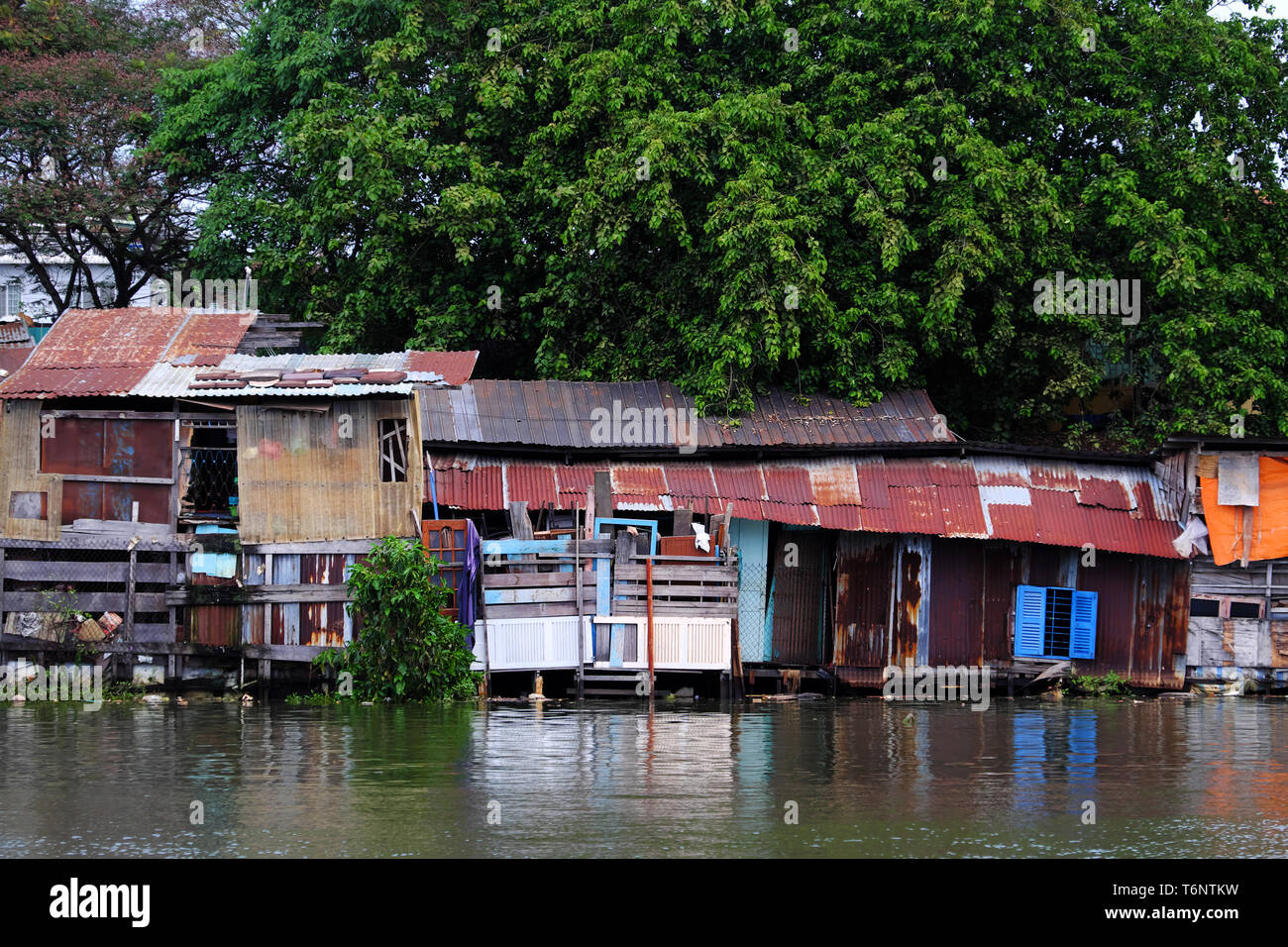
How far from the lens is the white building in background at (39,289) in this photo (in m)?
31.0

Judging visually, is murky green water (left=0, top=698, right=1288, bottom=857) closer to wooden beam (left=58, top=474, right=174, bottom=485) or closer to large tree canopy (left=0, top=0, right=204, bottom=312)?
wooden beam (left=58, top=474, right=174, bottom=485)

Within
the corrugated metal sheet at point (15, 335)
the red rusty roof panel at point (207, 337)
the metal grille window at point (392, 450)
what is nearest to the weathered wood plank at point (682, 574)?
the metal grille window at point (392, 450)

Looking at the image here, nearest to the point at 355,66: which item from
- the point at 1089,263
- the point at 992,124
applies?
the point at 992,124

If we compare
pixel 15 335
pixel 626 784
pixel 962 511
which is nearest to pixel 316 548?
pixel 626 784

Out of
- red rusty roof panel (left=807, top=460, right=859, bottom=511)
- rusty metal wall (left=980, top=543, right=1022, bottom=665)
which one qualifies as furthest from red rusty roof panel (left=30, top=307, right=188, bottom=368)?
rusty metal wall (left=980, top=543, right=1022, bottom=665)

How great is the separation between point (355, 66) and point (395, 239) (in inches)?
162

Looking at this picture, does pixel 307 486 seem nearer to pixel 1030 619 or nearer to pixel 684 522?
pixel 684 522

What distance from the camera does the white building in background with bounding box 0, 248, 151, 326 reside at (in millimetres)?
30984

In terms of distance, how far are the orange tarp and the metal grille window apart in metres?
13.0

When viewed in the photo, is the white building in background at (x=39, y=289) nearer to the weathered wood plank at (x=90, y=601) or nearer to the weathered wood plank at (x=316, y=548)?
the weathered wood plank at (x=90, y=601)

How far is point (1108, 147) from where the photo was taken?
25281 millimetres

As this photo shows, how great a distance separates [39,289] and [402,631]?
20.0m
